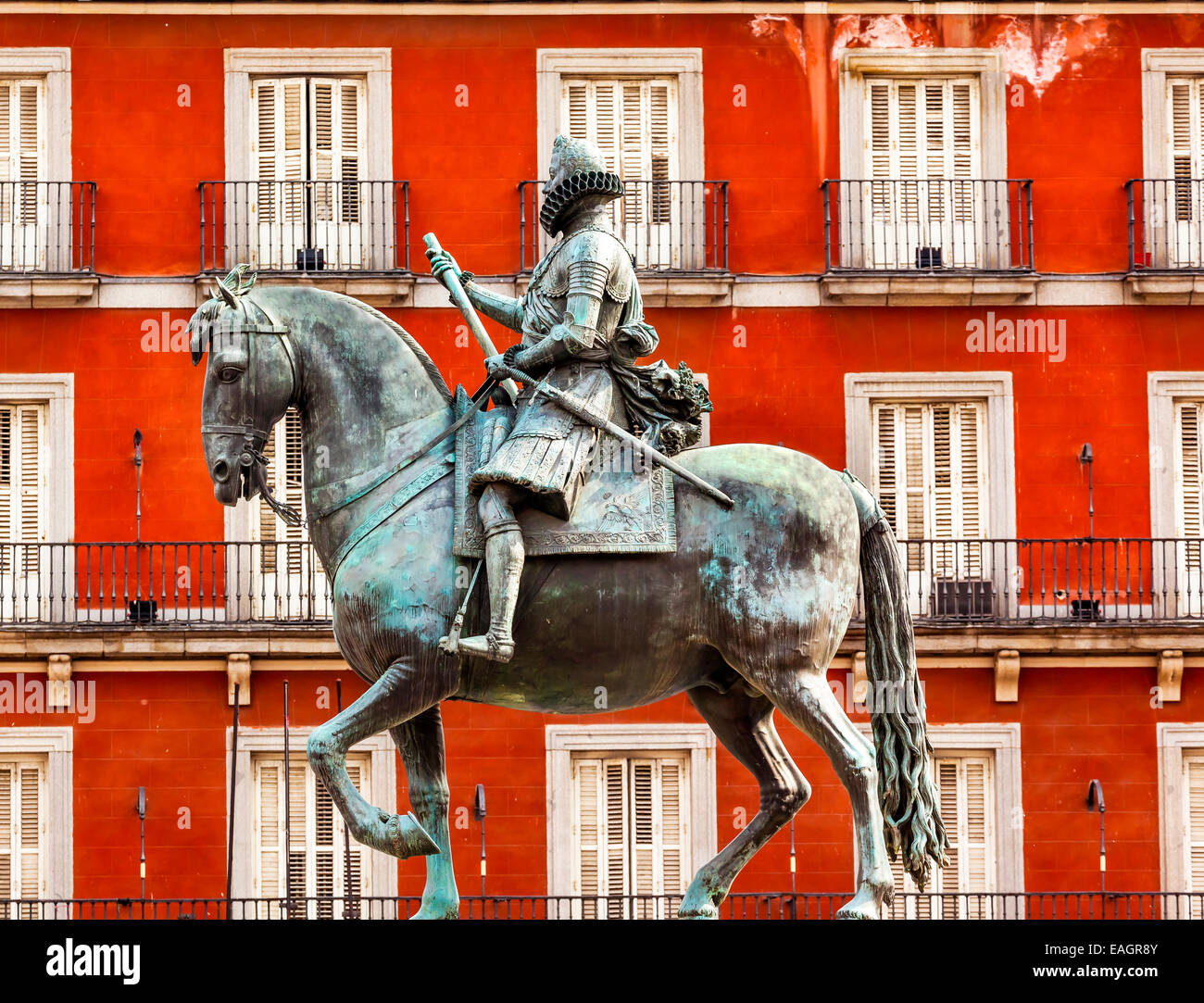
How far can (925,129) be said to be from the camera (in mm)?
28594

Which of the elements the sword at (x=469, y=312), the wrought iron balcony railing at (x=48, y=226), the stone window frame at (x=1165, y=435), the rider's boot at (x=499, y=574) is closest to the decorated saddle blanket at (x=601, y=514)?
the rider's boot at (x=499, y=574)

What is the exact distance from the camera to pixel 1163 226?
28.6 m

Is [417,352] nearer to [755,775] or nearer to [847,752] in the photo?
[755,775]

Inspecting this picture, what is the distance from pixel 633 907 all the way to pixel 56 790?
21.0 ft

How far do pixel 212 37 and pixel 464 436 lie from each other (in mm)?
17873

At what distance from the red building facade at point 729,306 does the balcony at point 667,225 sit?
48 mm

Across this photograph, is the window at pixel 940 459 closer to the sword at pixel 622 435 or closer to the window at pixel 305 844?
the window at pixel 305 844

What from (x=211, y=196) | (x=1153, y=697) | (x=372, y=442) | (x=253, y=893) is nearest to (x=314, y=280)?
(x=211, y=196)

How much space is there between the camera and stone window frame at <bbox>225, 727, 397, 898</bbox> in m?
26.8

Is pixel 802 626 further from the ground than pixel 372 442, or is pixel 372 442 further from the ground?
pixel 372 442

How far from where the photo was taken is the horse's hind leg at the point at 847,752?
11.1m

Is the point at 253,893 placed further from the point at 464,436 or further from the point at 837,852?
the point at 464,436

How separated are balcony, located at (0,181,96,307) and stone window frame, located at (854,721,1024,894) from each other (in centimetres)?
1021
